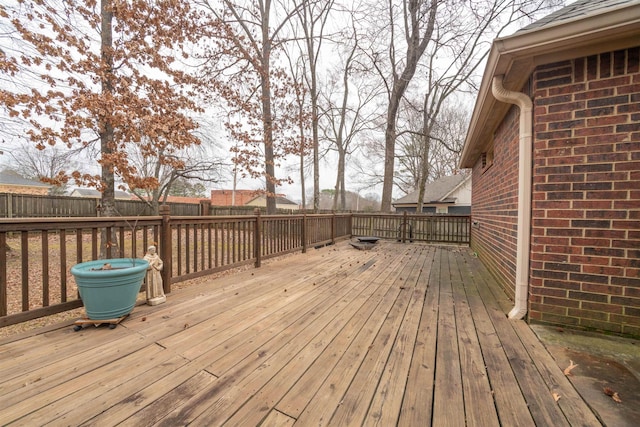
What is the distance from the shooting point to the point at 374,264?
4.73 meters

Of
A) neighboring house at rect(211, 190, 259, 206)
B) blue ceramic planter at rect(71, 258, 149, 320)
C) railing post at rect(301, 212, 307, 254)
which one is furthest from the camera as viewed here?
neighboring house at rect(211, 190, 259, 206)

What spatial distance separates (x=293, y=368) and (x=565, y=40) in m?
2.97

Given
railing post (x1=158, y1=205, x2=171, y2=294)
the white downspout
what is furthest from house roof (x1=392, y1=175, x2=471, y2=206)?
railing post (x1=158, y1=205, x2=171, y2=294)

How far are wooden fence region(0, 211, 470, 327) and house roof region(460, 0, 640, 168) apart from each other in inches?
139

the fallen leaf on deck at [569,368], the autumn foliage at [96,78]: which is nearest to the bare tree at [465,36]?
the autumn foliage at [96,78]

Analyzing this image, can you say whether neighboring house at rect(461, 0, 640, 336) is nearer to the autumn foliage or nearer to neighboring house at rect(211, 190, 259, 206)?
the autumn foliage

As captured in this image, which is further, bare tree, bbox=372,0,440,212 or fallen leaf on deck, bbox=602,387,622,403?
bare tree, bbox=372,0,440,212

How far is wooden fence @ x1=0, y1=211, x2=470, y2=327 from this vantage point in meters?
2.04

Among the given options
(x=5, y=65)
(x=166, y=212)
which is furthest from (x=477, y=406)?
(x=5, y=65)

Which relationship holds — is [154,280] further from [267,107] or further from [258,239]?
[267,107]

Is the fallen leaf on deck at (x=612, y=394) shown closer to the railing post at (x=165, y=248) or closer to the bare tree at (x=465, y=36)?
the railing post at (x=165, y=248)

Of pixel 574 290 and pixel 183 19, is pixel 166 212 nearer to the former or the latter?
pixel 574 290

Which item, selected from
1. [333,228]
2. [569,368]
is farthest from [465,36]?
[569,368]

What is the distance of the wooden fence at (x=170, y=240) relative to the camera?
2.04 meters
